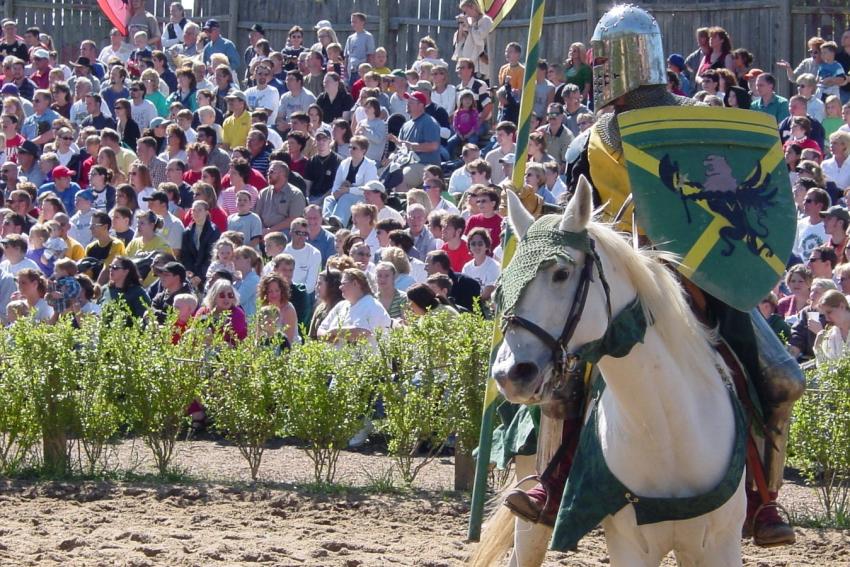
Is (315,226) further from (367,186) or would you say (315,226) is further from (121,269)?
(121,269)

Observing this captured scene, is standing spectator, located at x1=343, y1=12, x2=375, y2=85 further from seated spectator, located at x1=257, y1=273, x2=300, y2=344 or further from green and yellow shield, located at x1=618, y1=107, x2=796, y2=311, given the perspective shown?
green and yellow shield, located at x1=618, y1=107, x2=796, y2=311

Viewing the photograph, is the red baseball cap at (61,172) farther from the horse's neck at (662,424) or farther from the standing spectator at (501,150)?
the horse's neck at (662,424)

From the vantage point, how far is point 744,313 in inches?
217

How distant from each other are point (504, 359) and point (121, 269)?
8197 mm

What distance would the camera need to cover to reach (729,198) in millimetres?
5387

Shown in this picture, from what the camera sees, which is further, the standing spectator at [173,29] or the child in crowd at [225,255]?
the standing spectator at [173,29]

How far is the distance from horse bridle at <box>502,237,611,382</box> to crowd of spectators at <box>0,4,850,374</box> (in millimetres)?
4142

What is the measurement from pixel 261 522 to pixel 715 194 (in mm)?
4244

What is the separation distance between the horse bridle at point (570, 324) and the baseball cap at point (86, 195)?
1139cm

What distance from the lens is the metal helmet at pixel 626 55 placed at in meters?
5.87

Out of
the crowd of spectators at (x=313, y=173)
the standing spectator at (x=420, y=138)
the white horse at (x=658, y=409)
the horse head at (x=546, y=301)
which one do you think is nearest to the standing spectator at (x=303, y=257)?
the crowd of spectators at (x=313, y=173)

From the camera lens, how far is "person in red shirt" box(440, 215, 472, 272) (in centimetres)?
1247

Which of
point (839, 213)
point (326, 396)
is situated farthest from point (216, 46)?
point (326, 396)

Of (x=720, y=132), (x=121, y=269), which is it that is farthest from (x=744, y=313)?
(x=121, y=269)
